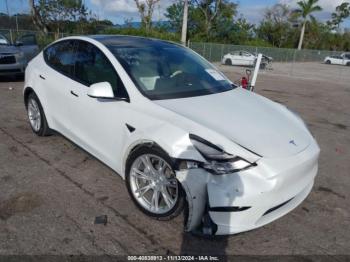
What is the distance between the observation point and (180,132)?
267 cm

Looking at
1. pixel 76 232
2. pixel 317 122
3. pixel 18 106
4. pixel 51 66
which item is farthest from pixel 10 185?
pixel 317 122

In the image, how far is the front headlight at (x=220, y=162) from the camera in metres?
2.47

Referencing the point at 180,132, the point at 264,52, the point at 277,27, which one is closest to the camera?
the point at 180,132

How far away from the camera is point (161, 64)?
12.0ft

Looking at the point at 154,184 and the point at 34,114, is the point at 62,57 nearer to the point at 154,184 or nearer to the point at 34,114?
the point at 34,114

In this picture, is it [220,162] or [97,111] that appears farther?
[97,111]

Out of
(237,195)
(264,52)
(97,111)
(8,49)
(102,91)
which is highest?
(102,91)

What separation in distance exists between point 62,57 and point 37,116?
1059mm

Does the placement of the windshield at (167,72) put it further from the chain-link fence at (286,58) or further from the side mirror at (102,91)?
the chain-link fence at (286,58)

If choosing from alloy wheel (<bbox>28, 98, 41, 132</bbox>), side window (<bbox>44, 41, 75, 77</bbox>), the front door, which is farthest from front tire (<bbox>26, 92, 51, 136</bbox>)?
the front door

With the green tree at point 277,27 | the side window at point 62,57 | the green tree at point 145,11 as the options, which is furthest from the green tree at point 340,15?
the side window at point 62,57

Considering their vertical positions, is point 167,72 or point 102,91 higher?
point 167,72

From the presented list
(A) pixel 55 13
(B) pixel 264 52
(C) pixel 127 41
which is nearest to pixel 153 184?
(C) pixel 127 41

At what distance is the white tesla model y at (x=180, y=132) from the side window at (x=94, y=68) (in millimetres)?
14
